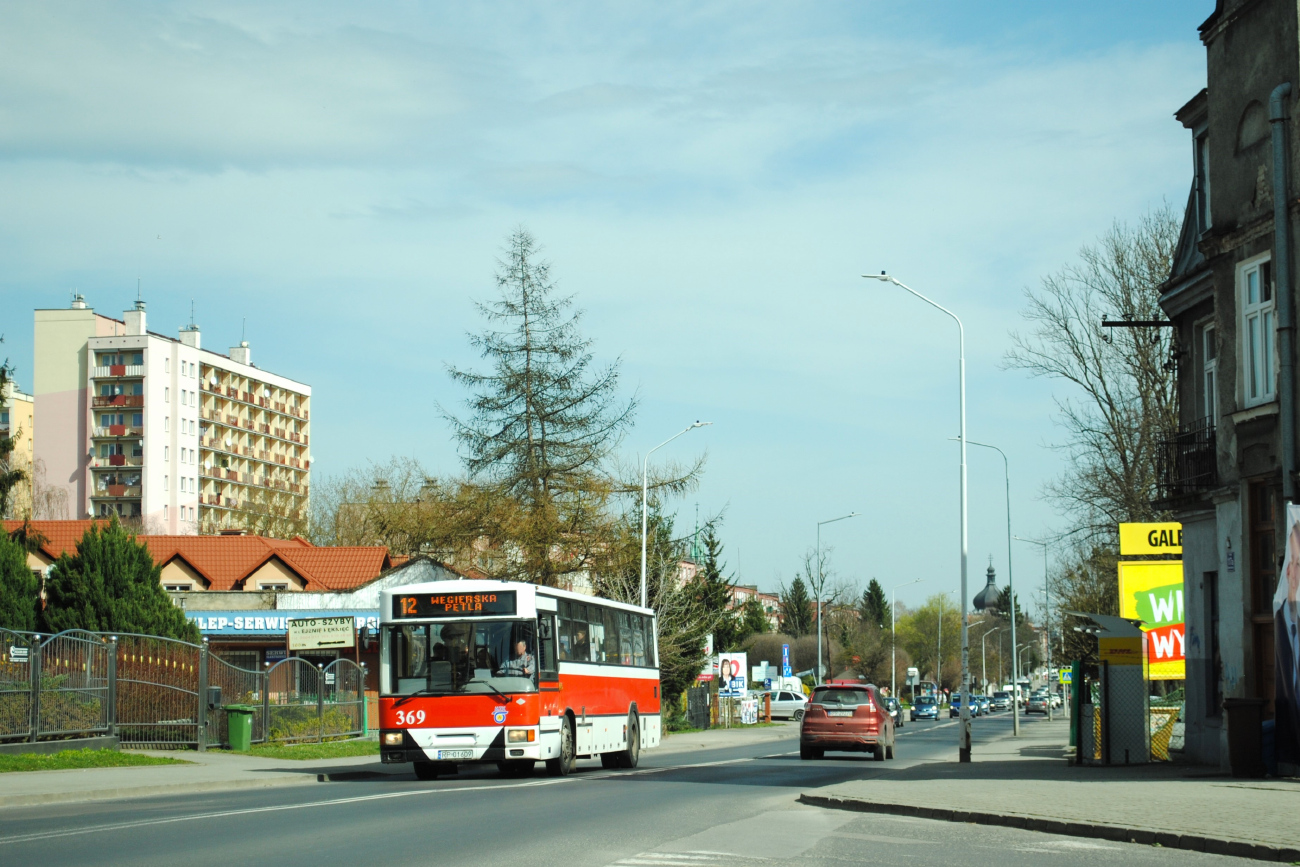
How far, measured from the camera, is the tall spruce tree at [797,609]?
126m

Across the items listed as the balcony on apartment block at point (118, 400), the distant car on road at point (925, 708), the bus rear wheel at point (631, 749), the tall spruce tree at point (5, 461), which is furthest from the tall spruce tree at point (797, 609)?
the bus rear wheel at point (631, 749)

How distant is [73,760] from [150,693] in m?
3.93

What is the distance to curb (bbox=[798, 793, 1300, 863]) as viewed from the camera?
11359mm

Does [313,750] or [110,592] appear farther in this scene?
[110,592]

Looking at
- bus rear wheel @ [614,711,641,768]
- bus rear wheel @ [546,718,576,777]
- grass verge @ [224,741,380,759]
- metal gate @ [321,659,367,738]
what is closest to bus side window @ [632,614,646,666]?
bus rear wheel @ [614,711,641,768]

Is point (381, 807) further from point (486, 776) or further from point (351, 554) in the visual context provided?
point (351, 554)

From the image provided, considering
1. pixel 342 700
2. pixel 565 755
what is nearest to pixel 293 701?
pixel 342 700

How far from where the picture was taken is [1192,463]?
2431cm

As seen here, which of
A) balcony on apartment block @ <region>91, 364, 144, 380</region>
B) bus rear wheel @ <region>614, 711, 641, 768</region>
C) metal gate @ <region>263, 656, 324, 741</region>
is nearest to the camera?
bus rear wheel @ <region>614, 711, 641, 768</region>

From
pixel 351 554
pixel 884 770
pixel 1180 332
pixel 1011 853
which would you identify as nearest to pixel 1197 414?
pixel 1180 332

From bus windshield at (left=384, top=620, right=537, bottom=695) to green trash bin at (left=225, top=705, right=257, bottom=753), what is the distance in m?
8.12

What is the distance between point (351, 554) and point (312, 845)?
46.4 m

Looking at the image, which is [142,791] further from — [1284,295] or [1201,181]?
[1201,181]

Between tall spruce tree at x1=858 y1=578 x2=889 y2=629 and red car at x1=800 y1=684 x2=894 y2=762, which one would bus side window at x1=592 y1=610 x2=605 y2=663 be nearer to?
red car at x1=800 y1=684 x2=894 y2=762
